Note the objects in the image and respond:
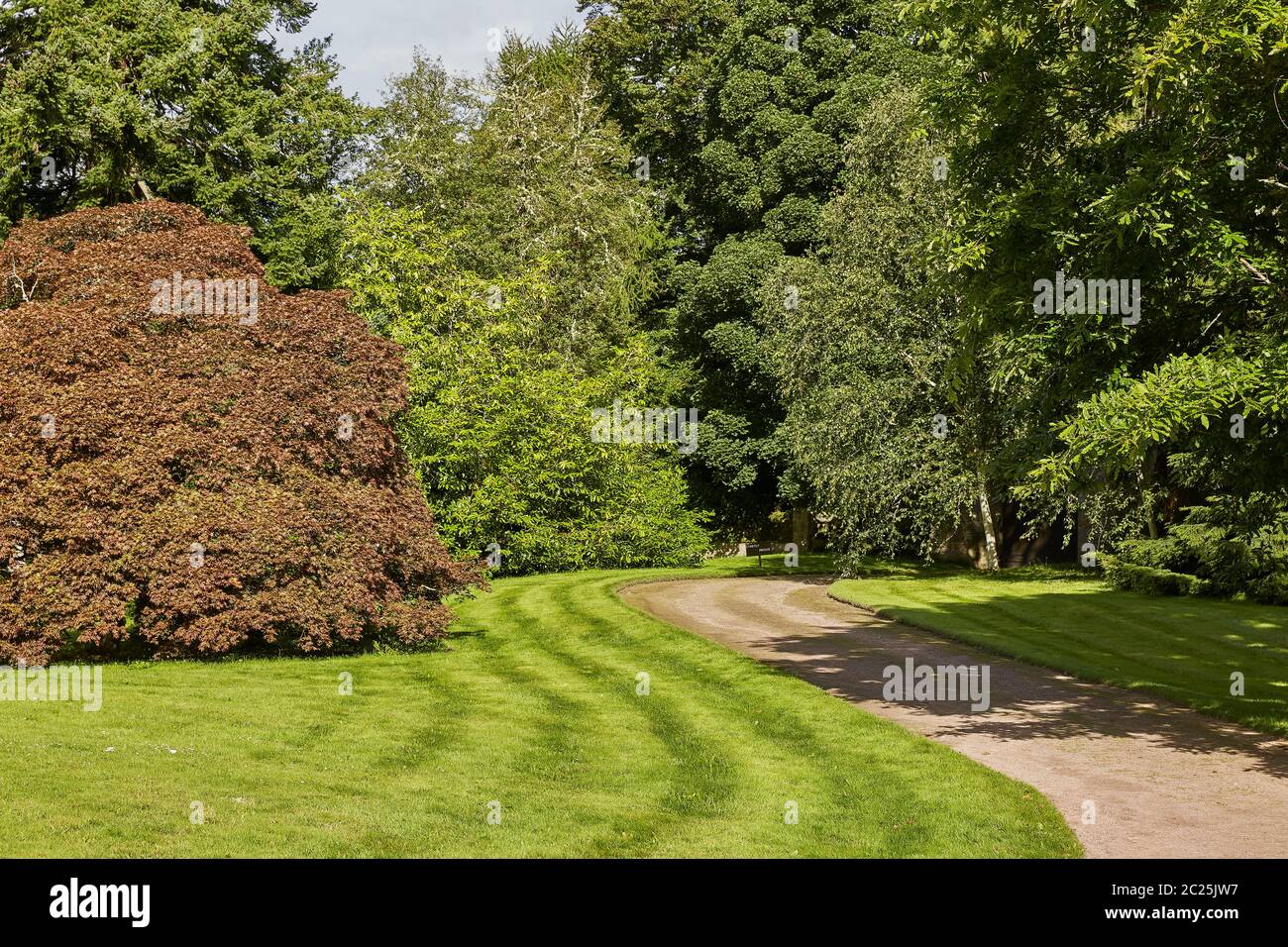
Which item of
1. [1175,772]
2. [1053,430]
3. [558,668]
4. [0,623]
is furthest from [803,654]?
[0,623]

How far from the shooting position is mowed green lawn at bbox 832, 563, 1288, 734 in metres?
16.6

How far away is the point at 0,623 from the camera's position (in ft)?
56.6

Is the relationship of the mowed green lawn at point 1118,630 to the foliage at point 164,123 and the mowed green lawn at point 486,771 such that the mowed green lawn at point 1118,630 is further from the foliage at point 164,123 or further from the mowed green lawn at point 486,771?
the foliage at point 164,123

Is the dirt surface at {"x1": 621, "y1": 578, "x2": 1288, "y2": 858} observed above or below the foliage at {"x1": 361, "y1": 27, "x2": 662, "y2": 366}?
below

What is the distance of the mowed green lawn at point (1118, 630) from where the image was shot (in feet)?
54.4

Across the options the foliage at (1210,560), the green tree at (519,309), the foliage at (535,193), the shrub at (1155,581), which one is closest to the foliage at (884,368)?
the shrub at (1155,581)

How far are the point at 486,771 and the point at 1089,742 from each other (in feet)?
21.2

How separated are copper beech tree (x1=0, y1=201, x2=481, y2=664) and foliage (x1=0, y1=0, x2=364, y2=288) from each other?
26.1 ft

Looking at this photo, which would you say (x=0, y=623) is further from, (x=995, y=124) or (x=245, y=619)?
(x=995, y=124)

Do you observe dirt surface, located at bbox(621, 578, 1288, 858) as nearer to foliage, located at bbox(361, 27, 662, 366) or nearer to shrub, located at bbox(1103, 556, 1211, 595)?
shrub, located at bbox(1103, 556, 1211, 595)

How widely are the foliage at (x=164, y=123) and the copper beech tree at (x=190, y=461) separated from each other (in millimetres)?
7956

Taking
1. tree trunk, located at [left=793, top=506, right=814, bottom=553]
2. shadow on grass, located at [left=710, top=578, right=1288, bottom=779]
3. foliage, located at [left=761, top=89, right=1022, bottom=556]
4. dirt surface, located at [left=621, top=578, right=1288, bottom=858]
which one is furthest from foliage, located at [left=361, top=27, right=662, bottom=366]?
shadow on grass, located at [left=710, top=578, right=1288, bottom=779]

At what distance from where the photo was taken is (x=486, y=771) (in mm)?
11820
